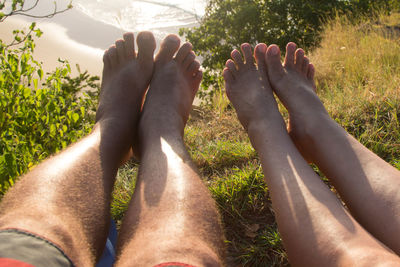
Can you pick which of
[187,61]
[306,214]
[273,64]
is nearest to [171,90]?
[187,61]

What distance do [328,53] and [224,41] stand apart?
224 cm

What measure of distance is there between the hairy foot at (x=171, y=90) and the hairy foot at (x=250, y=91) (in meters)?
0.25

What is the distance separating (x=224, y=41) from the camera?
225 inches

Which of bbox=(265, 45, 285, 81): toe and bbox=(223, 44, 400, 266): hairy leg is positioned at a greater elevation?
bbox=(265, 45, 285, 81): toe

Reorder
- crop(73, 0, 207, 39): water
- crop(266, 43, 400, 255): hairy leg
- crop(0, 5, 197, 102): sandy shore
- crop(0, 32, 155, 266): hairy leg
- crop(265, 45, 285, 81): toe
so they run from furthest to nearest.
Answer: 1. crop(73, 0, 207, 39): water
2. crop(0, 5, 197, 102): sandy shore
3. crop(265, 45, 285, 81): toe
4. crop(266, 43, 400, 255): hairy leg
5. crop(0, 32, 155, 266): hairy leg

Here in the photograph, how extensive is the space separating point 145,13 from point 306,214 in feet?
20.3

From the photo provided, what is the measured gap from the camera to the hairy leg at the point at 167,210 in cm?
90

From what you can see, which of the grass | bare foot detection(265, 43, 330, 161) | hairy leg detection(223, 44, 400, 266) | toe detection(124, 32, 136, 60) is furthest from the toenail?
toe detection(124, 32, 136, 60)

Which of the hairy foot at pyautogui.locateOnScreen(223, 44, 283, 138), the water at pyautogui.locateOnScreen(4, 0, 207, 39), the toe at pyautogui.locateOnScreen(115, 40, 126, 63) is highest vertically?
the water at pyautogui.locateOnScreen(4, 0, 207, 39)

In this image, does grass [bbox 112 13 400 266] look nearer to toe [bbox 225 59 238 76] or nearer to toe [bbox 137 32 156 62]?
toe [bbox 225 59 238 76]

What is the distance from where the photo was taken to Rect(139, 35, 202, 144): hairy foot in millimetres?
1674

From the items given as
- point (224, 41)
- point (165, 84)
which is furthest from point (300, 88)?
point (224, 41)

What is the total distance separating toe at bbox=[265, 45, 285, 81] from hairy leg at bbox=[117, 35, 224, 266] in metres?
0.69

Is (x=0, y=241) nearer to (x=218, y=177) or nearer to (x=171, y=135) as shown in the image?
(x=171, y=135)
